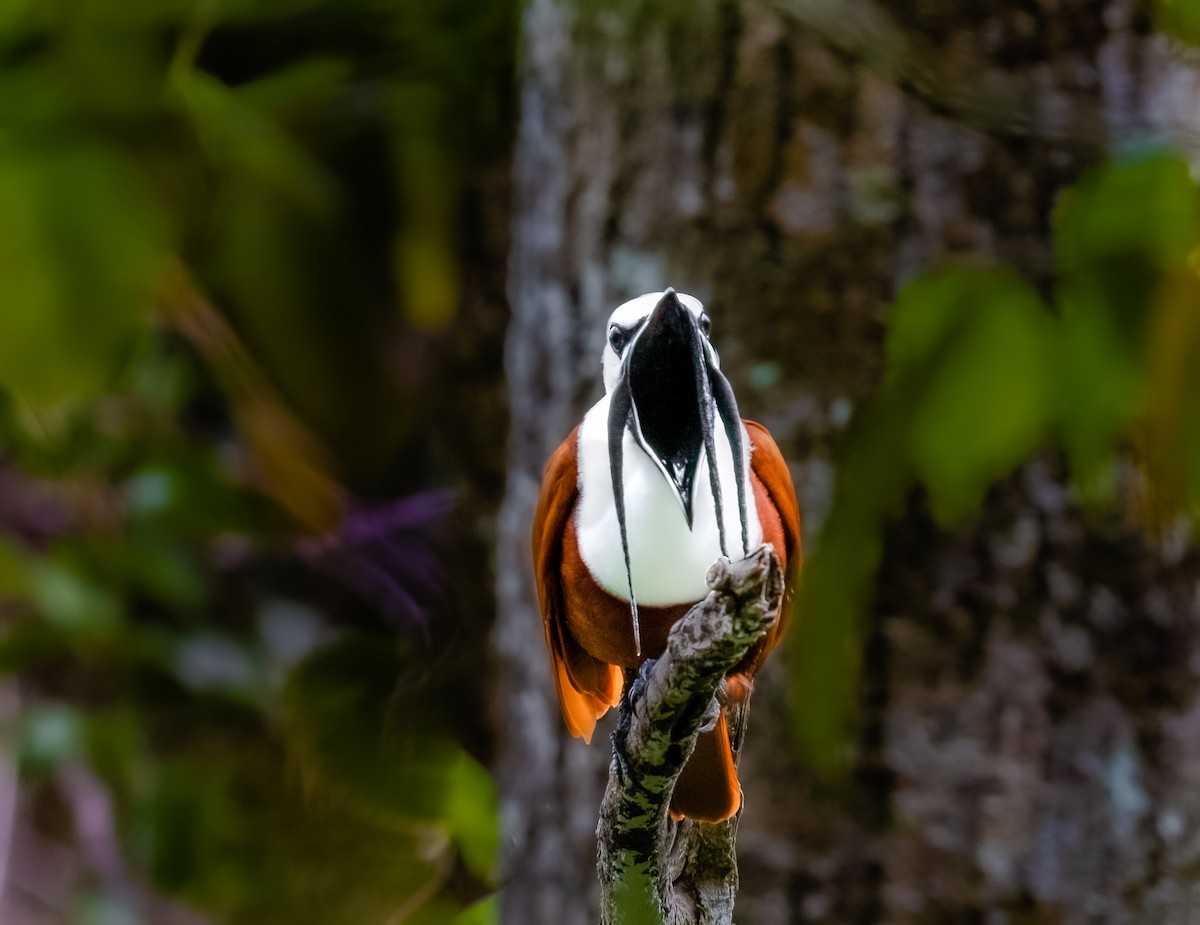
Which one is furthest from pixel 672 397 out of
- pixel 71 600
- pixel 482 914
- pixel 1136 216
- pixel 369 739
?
pixel 71 600

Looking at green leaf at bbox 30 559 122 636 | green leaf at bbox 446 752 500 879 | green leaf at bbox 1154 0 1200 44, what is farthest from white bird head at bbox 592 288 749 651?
green leaf at bbox 30 559 122 636

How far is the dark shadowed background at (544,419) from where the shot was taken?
0.46 metres

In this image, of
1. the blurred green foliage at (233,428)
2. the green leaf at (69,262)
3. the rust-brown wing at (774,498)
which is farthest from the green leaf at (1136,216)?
the green leaf at (69,262)

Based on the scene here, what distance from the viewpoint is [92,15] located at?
0.66 meters

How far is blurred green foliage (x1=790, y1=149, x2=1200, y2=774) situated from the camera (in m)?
0.41

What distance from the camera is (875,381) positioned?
0.47 metres

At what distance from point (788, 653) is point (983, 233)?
0.72 ft

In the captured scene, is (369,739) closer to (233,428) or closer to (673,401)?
(233,428)

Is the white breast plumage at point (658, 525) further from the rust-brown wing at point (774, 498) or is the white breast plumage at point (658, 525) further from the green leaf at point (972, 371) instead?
the green leaf at point (972, 371)

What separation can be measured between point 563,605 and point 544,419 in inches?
8.0

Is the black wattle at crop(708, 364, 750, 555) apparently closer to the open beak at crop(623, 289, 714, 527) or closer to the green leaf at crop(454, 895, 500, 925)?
the open beak at crop(623, 289, 714, 527)

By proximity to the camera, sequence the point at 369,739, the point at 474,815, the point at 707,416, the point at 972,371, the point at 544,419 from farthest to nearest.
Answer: the point at 369,739
the point at 474,815
the point at 544,419
the point at 972,371
the point at 707,416

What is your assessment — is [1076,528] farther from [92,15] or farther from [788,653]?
[92,15]

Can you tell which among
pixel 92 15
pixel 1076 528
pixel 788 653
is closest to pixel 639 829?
pixel 788 653
